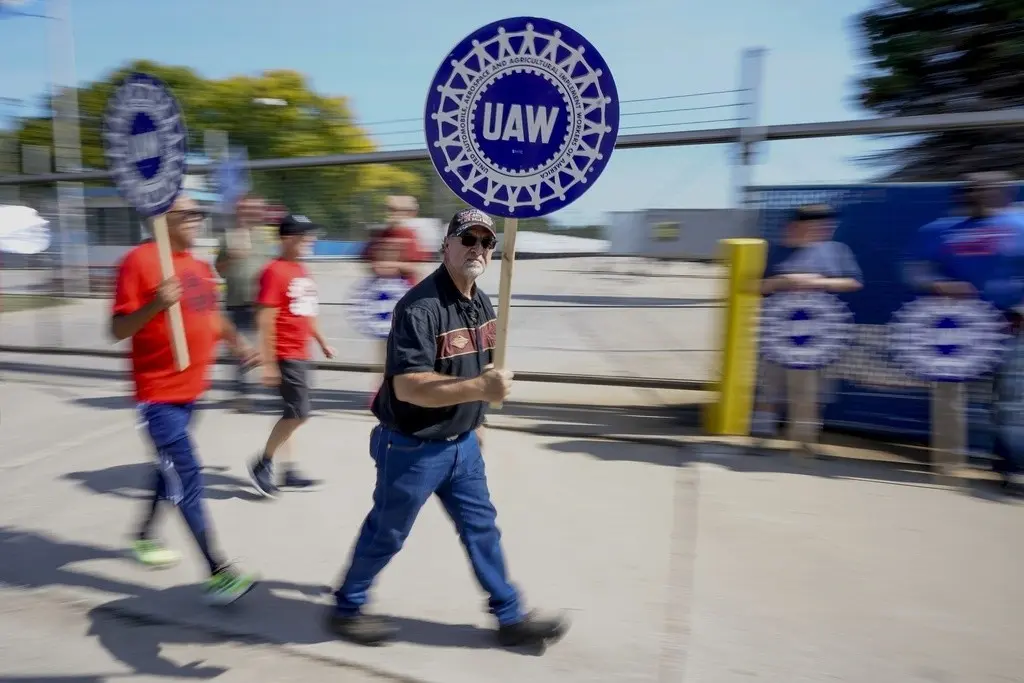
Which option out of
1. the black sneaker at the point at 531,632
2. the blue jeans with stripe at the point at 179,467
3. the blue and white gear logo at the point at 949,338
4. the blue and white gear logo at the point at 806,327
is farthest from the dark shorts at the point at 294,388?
the blue and white gear logo at the point at 949,338

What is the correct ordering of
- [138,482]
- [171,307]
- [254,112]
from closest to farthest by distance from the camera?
1. [171,307]
2. [138,482]
3. [254,112]

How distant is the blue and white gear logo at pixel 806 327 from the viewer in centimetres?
532

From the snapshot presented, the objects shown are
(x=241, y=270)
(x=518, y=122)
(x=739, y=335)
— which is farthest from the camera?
(x=241, y=270)

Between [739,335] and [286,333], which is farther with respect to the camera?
[739,335]

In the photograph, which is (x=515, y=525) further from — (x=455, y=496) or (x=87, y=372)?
(x=87, y=372)

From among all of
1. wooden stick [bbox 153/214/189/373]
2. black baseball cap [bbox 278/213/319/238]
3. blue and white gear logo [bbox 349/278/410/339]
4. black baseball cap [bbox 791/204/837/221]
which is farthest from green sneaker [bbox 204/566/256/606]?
black baseball cap [bbox 791/204/837/221]

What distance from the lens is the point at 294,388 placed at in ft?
15.7

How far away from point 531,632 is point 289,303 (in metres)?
2.60

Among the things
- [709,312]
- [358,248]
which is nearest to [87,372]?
[358,248]

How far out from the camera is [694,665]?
3.06 meters

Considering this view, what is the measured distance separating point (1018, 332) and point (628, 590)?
303 centimetres

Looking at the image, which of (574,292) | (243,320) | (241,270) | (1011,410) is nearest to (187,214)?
(241,270)

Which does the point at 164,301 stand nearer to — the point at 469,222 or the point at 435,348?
the point at 435,348

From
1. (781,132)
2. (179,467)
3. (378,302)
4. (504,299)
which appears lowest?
(179,467)
